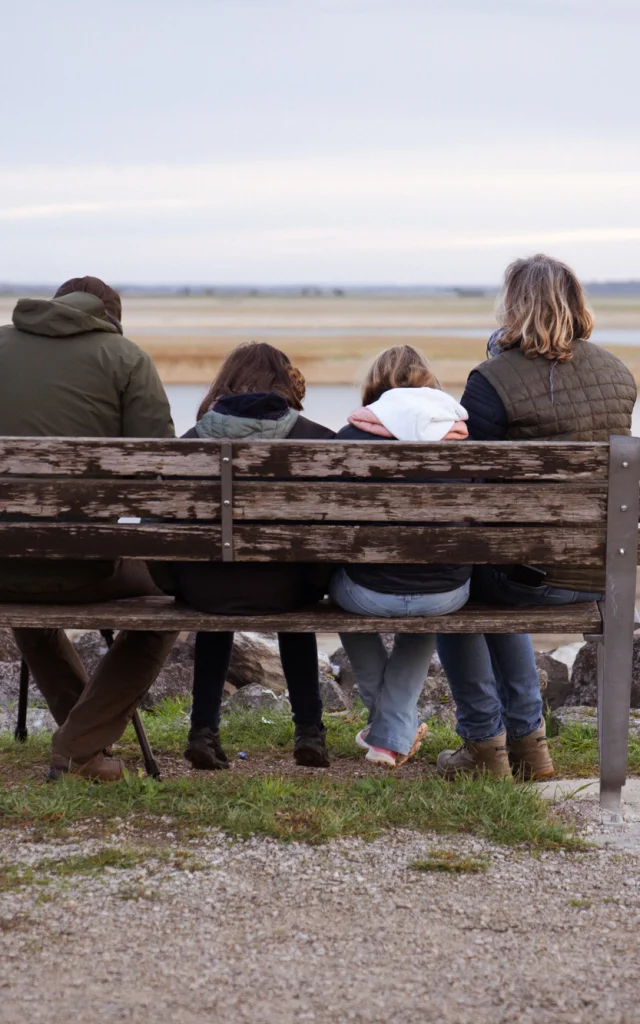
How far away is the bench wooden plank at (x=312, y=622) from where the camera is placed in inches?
166

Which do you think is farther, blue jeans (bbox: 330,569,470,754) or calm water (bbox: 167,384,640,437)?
calm water (bbox: 167,384,640,437)

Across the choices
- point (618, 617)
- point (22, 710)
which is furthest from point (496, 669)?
point (22, 710)

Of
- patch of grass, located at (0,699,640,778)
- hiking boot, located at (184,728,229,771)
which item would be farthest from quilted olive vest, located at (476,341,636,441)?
hiking boot, located at (184,728,229,771)

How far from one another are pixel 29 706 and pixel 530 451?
3700 mm

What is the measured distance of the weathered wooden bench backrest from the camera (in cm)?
413

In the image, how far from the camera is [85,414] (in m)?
4.52

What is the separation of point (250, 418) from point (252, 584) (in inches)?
22.9

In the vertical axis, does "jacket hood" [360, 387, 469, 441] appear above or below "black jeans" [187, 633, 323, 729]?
above

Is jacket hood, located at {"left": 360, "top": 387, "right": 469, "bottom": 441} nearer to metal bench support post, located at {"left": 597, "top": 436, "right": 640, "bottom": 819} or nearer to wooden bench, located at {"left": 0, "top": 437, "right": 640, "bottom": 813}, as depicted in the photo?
wooden bench, located at {"left": 0, "top": 437, "right": 640, "bottom": 813}

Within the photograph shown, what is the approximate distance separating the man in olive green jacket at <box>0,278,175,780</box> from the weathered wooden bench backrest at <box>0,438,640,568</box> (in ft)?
1.02

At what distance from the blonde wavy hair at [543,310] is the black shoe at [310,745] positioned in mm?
1634

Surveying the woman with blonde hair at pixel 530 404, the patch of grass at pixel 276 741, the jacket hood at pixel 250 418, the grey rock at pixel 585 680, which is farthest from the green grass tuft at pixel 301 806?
the grey rock at pixel 585 680

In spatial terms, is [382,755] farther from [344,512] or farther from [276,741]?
[344,512]

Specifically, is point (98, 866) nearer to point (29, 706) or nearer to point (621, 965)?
point (621, 965)
